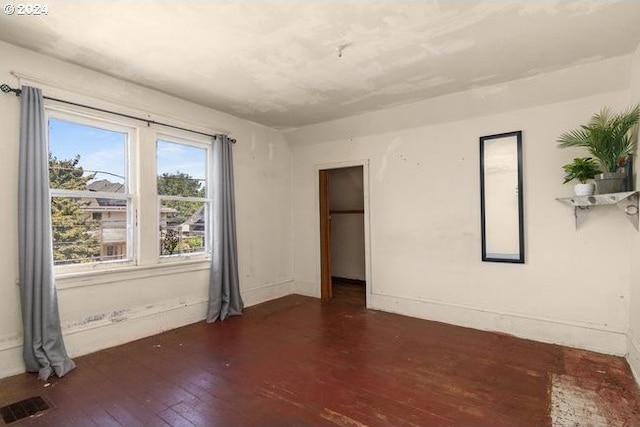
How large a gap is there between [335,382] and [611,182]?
2.85 meters

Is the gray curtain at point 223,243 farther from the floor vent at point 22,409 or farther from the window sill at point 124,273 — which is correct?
the floor vent at point 22,409

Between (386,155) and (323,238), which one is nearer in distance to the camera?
(386,155)

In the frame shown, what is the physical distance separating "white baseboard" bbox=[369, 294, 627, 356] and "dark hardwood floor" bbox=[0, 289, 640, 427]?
129mm

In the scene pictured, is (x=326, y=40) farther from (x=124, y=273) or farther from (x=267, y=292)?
(x=267, y=292)

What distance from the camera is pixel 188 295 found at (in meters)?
4.15

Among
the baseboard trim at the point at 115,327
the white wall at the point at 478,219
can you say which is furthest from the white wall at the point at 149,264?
the white wall at the point at 478,219

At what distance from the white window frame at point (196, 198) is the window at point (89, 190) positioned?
31 centimetres

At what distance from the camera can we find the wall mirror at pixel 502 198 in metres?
3.71

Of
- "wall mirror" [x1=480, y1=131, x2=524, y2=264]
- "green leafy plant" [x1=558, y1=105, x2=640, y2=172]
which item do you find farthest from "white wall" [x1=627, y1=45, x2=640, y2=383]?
"wall mirror" [x1=480, y1=131, x2=524, y2=264]

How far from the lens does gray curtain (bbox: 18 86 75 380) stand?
109 inches

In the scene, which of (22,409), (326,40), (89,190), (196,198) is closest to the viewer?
(22,409)

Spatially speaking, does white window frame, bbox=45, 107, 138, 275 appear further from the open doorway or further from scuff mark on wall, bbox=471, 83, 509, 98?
scuff mark on wall, bbox=471, 83, 509, 98

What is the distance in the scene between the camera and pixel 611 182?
295cm

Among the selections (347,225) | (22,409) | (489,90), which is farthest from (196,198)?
(489,90)
